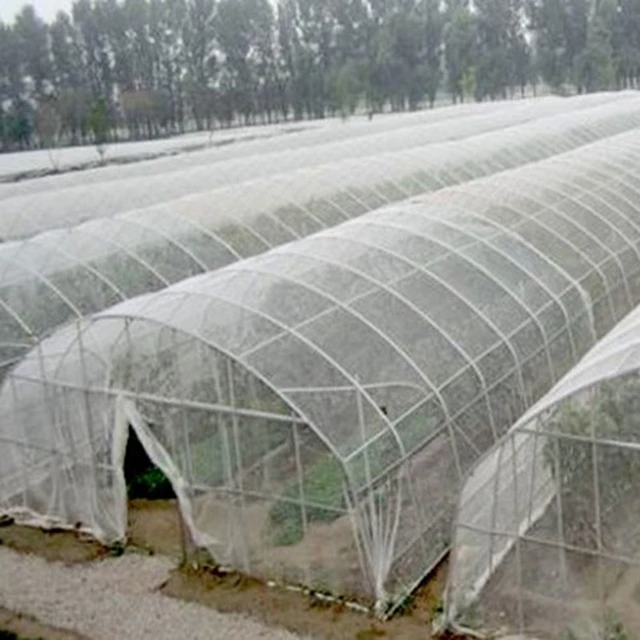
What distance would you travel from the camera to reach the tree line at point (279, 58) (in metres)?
80.8

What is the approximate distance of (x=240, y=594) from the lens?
12.4m

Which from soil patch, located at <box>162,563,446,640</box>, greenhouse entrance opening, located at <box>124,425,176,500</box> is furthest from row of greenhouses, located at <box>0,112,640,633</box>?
greenhouse entrance opening, located at <box>124,425,176,500</box>

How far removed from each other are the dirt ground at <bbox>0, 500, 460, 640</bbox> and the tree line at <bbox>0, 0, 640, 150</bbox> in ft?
214

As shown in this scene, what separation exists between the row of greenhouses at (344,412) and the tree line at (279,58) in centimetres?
6357

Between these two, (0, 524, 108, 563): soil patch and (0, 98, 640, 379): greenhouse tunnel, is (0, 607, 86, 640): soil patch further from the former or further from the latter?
(0, 98, 640, 379): greenhouse tunnel

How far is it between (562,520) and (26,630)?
6581 mm

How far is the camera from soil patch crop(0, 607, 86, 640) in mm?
11812

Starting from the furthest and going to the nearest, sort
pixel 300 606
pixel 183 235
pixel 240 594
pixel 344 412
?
pixel 183 235
pixel 240 594
pixel 344 412
pixel 300 606

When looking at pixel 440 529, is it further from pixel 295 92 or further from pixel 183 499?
pixel 295 92

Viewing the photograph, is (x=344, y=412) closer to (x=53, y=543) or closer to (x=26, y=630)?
(x=26, y=630)

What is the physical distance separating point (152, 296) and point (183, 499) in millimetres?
2962

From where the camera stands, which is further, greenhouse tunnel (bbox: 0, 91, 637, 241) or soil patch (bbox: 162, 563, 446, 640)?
greenhouse tunnel (bbox: 0, 91, 637, 241)

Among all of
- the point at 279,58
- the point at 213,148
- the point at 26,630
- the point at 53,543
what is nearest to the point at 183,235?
the point at 53,543

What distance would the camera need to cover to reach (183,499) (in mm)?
13062
